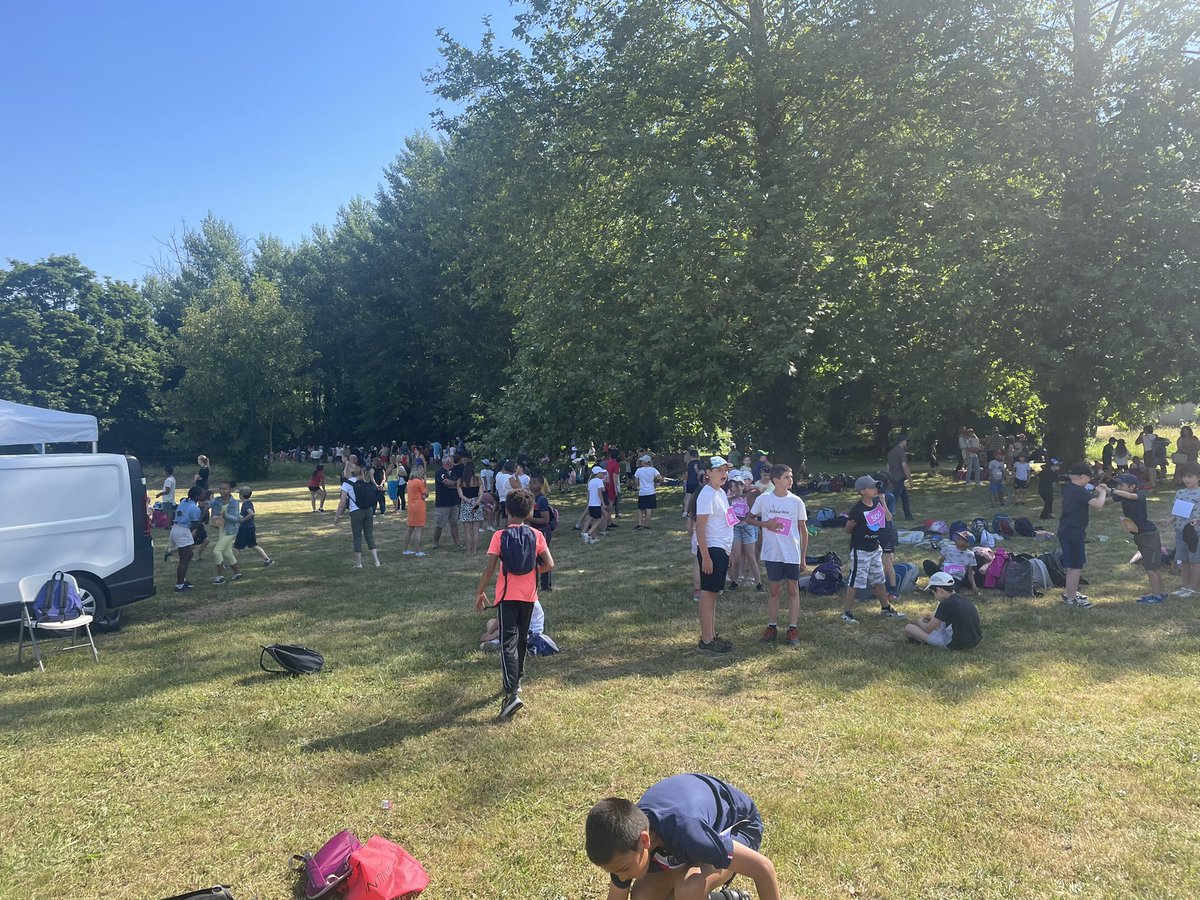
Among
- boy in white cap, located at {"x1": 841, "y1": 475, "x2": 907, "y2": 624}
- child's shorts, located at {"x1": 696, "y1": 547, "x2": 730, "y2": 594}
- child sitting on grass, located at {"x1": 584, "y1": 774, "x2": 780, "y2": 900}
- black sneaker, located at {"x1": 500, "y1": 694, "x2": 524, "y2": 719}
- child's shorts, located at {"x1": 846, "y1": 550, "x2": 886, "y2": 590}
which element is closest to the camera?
child sitting on grass, located at {"x1": 584, "y1": 774, "x2": 780, "y2": 900}

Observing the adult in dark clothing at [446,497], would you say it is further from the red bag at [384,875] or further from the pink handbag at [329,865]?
the red bag at [384,875]

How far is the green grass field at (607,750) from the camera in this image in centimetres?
435

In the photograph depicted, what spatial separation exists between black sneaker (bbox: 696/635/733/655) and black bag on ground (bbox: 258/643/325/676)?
3.93 meters

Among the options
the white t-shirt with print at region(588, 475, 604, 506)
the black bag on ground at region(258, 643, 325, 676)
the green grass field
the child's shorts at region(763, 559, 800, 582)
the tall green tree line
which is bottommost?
the green grass field

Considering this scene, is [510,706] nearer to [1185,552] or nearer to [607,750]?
[607,750]

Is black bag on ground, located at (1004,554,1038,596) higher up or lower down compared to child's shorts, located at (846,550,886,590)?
lower down

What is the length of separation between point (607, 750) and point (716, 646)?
270 centimetres

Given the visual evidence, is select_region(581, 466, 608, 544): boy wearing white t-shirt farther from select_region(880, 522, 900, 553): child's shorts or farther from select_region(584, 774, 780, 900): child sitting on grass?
select_region(584, 774, 780, 900): child sitting on grass

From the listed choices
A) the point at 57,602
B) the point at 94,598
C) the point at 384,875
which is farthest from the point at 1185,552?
the point at 94,598

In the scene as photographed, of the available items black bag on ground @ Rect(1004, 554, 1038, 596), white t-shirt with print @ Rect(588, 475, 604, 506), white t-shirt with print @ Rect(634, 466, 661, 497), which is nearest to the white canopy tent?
white t-shirt with print @ Rect(588, 475, 604, 506)

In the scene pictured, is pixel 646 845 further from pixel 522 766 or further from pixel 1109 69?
pixel 1109 69

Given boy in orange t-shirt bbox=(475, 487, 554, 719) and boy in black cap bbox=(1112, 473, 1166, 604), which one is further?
boy in black cap bbox=(1112, 473, 1166, 604)

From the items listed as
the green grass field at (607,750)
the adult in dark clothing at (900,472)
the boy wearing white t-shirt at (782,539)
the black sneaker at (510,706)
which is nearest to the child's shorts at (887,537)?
the green grass field at (607,750)

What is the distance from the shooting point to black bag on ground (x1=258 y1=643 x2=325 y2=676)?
7.82 m
